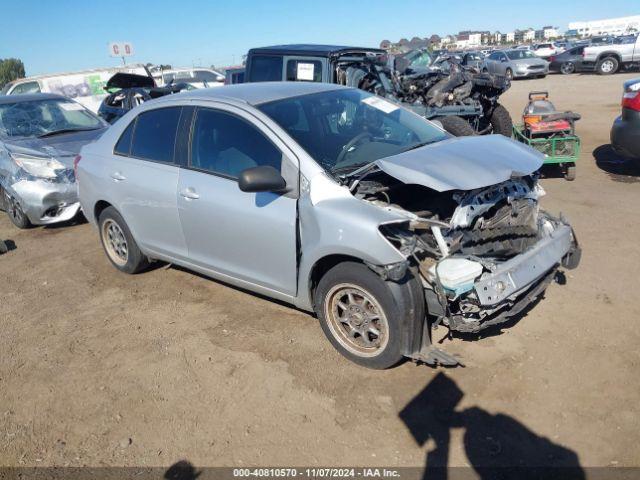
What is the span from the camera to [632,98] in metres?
7.00

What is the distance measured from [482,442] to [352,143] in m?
2.20

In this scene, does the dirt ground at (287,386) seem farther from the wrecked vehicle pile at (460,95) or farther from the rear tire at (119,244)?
the wrecked vehicle pile at (460,95)

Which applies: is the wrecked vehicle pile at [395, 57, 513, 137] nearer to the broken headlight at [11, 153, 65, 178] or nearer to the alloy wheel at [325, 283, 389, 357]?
the broken headlight at [11, 153, 65, 178]

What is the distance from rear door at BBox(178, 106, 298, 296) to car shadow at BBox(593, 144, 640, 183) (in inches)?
226

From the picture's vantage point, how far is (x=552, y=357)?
3.48 m

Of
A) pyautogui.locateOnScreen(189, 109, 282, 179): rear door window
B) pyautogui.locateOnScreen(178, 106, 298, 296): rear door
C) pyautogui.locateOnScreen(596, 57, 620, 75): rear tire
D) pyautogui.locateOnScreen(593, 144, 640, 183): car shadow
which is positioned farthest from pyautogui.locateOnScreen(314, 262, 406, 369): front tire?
pyautogui.locateOnScreen(596, 57, 620, 75): rear tire

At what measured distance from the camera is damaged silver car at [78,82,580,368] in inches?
126

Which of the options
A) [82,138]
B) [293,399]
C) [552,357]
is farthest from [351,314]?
[82,138]

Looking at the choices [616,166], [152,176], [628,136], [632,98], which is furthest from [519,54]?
[152,176]

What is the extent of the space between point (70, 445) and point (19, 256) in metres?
3.96

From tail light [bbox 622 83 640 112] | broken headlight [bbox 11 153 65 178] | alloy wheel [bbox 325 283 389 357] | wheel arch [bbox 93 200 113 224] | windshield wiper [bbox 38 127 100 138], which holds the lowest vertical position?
alloy wheel [bbox 325 283 389 357]

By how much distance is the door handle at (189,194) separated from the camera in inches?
159

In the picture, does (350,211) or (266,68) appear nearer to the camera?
(350,211)

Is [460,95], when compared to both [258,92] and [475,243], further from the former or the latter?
[475,243]
